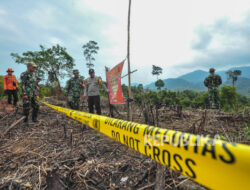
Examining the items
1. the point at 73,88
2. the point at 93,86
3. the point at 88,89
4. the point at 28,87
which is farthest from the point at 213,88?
the point at 28,87

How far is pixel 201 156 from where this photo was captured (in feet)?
2.43

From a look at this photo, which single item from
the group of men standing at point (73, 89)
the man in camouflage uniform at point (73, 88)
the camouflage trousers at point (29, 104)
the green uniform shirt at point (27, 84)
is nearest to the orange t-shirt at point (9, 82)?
the group of men standing at point (73, 89)

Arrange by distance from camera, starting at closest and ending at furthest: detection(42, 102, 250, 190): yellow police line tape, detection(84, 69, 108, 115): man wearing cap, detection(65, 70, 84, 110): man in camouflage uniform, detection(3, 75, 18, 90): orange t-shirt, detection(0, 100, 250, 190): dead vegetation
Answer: detection(42, 102, 250, 190): yellow police line tape < detection(0, 100, 250, 190): dead vegetation < detection(84, 69, 108, 115): man wearing cap < detection(65, 70, 84, 110): man in camouflage uniform < detection(3, 75, 18, 90): orange t-shirt

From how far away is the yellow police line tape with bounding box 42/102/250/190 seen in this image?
0.61 m

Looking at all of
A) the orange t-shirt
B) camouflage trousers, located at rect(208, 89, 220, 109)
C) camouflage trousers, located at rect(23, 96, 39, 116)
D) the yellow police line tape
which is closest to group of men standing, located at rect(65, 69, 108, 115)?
camouflage trousers, located at rect(23, 96, 39, 116)

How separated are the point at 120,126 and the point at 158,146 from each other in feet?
1.79

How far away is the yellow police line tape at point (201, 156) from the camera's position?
24.0 inches

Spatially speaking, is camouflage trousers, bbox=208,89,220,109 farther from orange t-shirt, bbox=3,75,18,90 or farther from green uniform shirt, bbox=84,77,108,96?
orange t-shirt, bbox=3,75,18,90

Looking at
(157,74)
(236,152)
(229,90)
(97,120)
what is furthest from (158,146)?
(157,74)

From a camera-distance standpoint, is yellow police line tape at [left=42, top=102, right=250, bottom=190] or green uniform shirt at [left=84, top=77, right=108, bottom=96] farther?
green uniform shirt at [left=84, top=77, right=108, bottom=96]

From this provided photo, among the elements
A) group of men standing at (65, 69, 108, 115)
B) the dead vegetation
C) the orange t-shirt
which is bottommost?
the dead vegetation

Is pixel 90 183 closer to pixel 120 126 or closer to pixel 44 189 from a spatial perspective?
pixel 44 189

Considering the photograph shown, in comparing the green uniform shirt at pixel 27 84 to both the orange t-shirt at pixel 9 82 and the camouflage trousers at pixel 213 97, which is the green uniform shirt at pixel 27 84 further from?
the camouflage trousers at pixel 213 97

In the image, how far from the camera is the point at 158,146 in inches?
39.9
